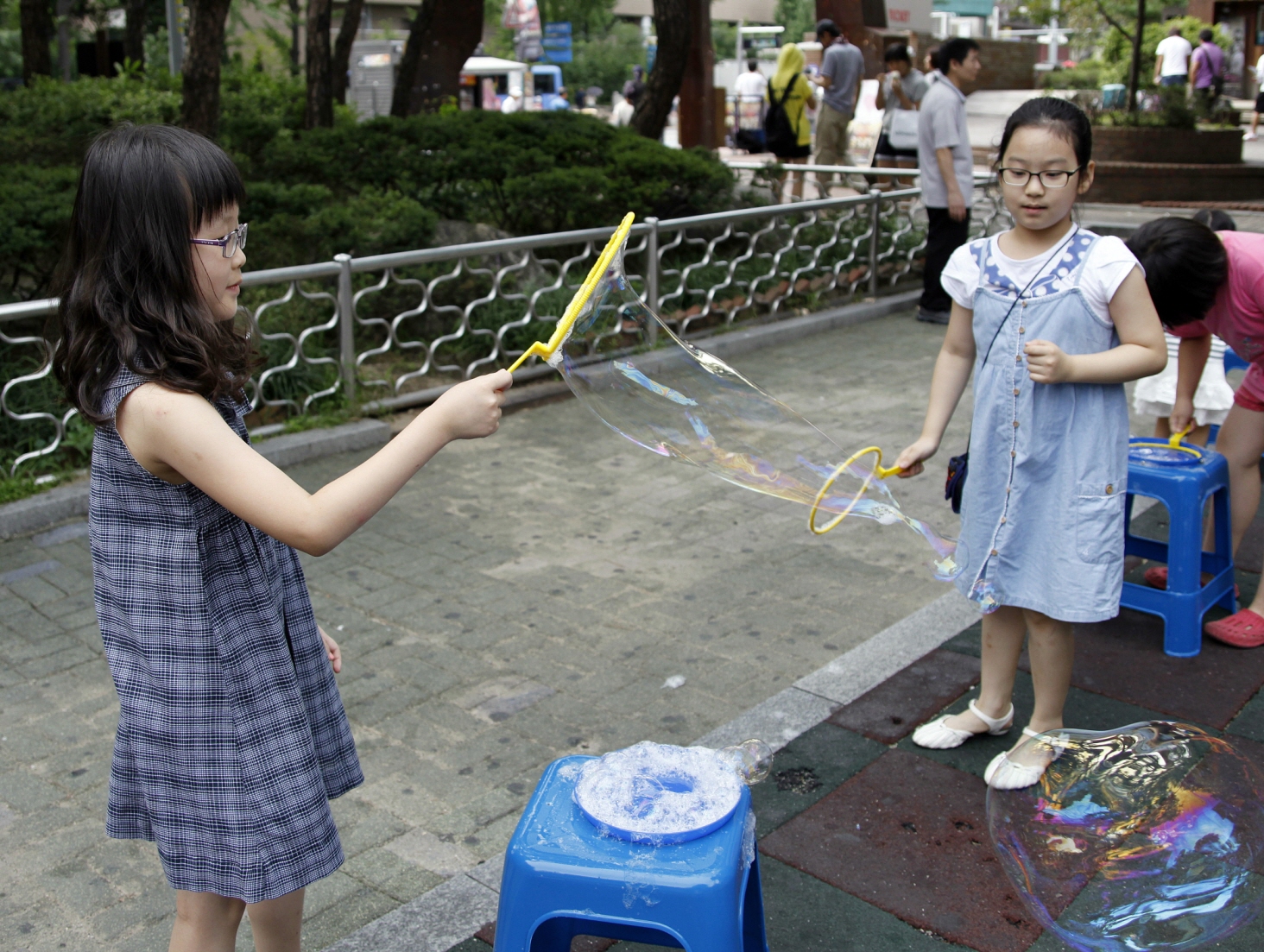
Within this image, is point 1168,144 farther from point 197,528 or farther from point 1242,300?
point 197,528

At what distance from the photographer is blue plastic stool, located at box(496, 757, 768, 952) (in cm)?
182

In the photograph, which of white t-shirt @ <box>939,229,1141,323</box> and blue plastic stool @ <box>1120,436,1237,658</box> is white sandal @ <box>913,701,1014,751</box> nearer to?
blue plastic stool @ <box>1120,436,1237,658</box>

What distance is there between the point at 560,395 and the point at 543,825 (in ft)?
17.6

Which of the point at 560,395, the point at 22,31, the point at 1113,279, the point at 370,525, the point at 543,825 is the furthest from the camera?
the point at 22,31

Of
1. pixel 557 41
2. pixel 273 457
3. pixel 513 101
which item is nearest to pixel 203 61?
pixel 273 457

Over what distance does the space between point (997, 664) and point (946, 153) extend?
6036 mm

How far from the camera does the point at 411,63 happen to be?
Answer: 1184 centimetres

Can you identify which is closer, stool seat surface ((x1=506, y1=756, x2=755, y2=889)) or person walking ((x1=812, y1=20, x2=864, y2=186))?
stool seat surface ((x1=506, y1=756, x2=755, y2=889))

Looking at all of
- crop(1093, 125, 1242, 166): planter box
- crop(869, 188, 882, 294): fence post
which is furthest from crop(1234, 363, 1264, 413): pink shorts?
crop(1093, 125, 1242, 166): planter box

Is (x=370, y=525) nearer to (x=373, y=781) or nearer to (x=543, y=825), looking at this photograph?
(x=373, y=781)

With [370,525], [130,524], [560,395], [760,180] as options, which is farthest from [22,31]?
[130,524]

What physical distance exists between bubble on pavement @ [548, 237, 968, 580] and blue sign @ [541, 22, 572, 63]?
42.5 meters

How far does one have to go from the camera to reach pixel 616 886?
1.84 metres

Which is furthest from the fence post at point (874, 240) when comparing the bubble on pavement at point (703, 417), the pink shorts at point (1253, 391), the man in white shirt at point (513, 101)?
the man in white shirt at point (513, 101)
